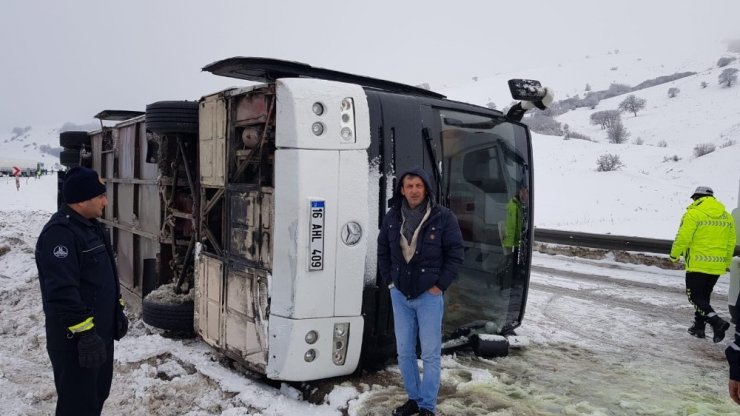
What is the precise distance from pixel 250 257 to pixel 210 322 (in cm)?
95

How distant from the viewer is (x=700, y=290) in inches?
240

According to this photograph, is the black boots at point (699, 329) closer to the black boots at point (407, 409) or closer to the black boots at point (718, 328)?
the black boots at point (718, 328)

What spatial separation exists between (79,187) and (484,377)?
3.24 meters

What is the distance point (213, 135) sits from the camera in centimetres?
454

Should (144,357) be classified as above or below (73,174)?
below

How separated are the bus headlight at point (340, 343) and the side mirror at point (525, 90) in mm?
2363

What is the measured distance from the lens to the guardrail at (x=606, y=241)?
35.4 ft

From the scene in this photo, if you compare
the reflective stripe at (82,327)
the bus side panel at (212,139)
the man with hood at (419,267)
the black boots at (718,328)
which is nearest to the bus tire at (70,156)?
the bus side panel at (212,139)

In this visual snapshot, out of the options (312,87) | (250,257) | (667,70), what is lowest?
(250,257)

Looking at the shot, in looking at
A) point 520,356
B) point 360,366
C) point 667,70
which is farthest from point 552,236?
point 667,70

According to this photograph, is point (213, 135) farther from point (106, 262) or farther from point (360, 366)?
point (360, 366)

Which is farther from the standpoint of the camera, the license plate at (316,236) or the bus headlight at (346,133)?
the bus headlight at (346,133)

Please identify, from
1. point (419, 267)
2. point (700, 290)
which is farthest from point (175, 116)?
point (700, 290)

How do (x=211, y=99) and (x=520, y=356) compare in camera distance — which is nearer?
(x=211, y=99)
